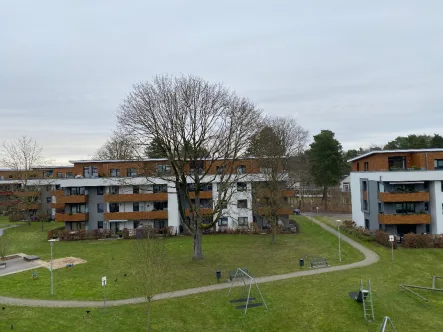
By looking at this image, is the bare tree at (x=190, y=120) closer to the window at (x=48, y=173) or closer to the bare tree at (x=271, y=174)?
the bare tree at (x=271, y=174)

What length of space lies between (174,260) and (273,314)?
14.7 metres

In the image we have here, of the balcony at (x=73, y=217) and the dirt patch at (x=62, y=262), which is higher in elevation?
the balcony at (x=73, y=217)

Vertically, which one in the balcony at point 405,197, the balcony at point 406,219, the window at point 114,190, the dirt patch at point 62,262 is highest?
the window at point 114,190

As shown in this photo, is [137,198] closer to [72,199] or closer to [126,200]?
[126,200]

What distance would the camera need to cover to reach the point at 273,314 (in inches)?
752

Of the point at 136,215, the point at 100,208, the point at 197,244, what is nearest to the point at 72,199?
the point at 100,208

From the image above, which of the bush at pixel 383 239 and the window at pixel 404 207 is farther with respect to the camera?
the window at pixel 404 207

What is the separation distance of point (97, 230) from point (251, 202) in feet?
71.4

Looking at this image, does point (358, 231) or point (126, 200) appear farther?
point (126, 200)

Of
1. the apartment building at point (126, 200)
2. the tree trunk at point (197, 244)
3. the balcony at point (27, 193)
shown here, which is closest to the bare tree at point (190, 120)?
the tree trunk at point (197, 244)

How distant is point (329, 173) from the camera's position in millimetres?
68688

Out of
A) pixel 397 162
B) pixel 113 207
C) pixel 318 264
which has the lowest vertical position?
pixel 318 264

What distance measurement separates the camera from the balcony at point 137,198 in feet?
157

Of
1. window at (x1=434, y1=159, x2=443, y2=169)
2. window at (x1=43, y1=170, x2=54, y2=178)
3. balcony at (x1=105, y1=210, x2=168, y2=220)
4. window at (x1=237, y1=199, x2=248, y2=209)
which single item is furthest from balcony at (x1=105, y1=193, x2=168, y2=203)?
window at (x1=434, y1=159, x2=443, y2=169)
